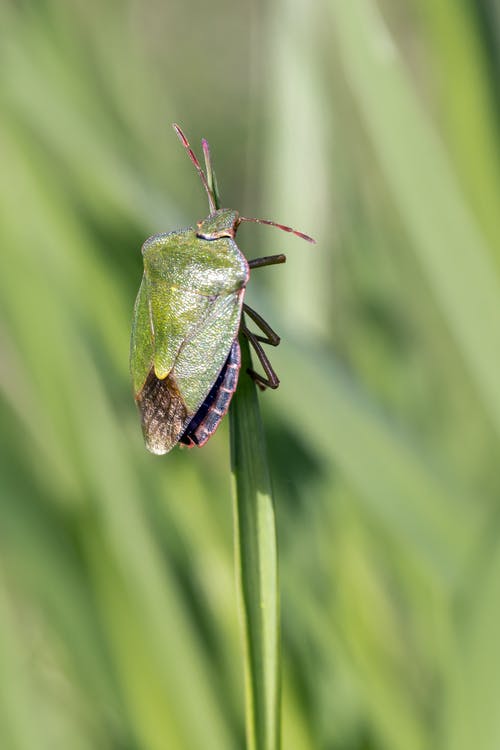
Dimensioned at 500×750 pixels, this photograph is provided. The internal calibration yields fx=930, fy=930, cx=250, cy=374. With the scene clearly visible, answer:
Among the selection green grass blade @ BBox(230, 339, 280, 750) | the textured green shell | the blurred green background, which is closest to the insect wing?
the textured green shell

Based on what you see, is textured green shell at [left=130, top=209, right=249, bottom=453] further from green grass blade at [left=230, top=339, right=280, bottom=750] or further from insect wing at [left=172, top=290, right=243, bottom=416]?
green grass blade at [left=230, top=339, right=280, bottom=750]

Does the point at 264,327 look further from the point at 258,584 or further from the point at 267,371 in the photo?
the point at 258,584

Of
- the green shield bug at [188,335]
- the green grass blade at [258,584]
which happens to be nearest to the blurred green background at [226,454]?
the green shield bug at [188,335]

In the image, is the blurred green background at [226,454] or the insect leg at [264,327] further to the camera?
the blurred green background at [226,454]

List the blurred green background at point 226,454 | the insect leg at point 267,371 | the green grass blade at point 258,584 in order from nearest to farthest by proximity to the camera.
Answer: the green grass blade at point 258,584, the insect leg at point 267,371, the blurred green background at point 226,454

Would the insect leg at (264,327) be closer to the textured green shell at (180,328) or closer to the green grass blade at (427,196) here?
the textured green shell at (180,328)

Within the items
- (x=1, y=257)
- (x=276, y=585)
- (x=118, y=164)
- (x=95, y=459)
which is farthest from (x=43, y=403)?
(x=276, y=585)

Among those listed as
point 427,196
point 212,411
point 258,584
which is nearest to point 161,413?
point 212,411

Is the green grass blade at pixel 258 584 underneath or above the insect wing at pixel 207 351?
underneath

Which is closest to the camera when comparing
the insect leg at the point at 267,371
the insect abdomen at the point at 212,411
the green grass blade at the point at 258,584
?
the green grass blade at the point at 258,584
